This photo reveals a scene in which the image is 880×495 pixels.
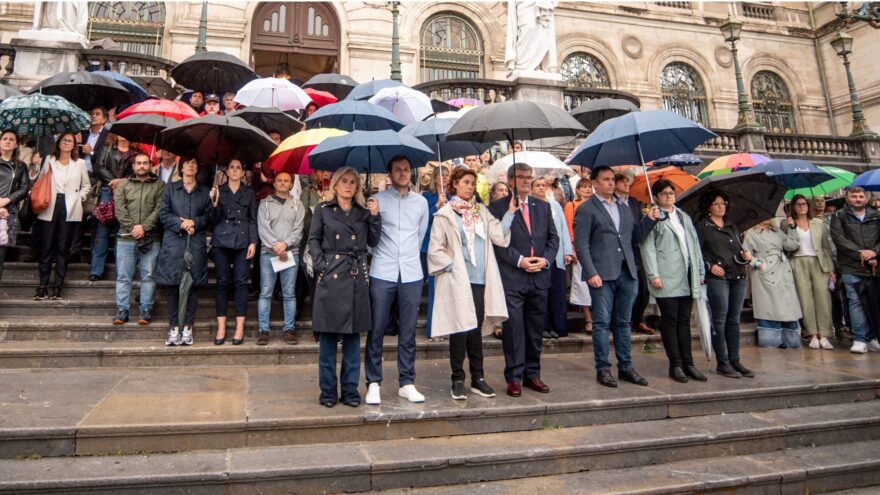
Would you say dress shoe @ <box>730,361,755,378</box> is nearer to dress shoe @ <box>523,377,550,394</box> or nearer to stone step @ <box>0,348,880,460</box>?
stone step @ <box>0,348,880,460</box>

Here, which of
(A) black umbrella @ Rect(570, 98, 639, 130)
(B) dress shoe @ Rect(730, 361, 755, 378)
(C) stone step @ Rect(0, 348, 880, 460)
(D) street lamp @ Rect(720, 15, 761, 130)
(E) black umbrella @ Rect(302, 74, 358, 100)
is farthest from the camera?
(D) street lamp @ Rect(720, 15, 761, 130)

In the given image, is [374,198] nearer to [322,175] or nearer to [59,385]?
[322,175]

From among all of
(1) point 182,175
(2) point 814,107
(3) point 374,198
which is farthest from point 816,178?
(2) point 814,107

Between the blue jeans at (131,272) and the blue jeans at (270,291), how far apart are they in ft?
4.20

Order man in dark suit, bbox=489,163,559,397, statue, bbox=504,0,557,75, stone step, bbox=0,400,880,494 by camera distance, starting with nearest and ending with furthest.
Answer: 1. stone step, bbox=0,400,880,494
2. man in dark suit, bbox=489,163,559,397
3. statue, bbox=504,0,557,75

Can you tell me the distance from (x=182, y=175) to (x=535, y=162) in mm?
4376

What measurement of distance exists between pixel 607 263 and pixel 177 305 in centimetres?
479

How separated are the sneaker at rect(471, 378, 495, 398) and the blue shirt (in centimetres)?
110

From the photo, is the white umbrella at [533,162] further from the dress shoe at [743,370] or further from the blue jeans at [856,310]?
the blue jeans at [856,310]

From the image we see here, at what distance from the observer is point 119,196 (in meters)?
6.20

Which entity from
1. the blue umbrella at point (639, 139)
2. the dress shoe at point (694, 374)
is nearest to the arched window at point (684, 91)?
the blue umbrella at point (639, 139)

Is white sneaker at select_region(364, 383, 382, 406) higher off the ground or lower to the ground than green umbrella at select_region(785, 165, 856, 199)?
lower

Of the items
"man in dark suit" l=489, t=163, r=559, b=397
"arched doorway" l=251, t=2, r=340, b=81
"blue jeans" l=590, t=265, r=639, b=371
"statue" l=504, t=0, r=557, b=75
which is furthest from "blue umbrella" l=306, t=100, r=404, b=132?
"arched doorway" l=251, t=2, r=340, b=81

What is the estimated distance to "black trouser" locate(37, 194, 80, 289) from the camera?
637 cm
